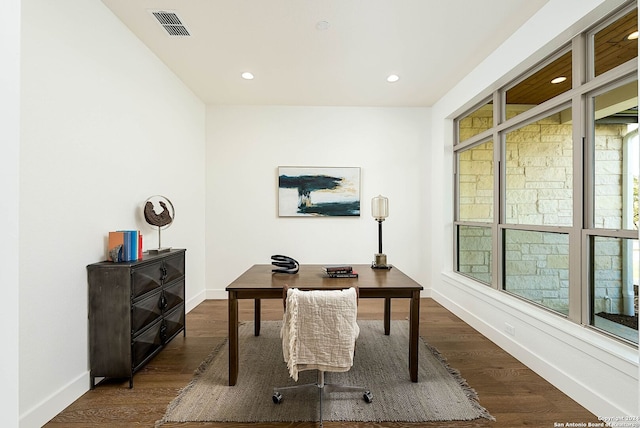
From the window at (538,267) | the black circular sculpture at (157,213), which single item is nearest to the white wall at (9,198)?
the black circular sculpture at (157,213)

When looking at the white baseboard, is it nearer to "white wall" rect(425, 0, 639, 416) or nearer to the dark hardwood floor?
the dark hardwood floor

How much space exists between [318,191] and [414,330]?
276 cm

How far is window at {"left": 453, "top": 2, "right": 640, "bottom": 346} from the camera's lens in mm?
2059

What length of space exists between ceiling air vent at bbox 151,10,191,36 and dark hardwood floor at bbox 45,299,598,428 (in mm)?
2766

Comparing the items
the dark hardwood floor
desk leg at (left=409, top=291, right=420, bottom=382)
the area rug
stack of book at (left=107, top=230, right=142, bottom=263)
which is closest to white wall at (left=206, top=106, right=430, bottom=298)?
the dark hardwood floor

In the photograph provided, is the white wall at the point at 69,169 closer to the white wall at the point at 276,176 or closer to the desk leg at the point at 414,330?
the white wall at the point at 276,176

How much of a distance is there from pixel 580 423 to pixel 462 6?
2.84 meters

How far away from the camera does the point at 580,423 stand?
1.92 metres

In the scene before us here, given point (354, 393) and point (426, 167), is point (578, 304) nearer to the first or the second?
point (354, 393)

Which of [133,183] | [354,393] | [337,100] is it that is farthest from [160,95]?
[354,393]

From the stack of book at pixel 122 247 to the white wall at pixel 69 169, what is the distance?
82 millimetres

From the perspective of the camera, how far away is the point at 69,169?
6.93 feet

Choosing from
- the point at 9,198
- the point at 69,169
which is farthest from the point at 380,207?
the point at 9,198

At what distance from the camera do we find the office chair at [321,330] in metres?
1.84
